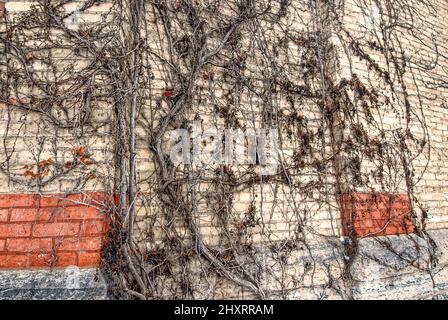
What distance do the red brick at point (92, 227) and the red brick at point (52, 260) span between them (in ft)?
0.54

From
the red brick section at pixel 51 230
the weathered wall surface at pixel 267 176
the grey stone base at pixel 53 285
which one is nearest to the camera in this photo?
the grey stone base at pixel 53 285

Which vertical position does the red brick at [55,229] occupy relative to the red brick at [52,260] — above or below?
above

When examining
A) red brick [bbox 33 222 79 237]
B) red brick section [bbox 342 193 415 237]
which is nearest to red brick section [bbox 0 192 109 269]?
red brick [bbox 33 222 79 237]

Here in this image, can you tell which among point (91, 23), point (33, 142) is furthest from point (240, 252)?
point (91, 23)

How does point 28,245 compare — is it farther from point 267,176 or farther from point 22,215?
point 267,176

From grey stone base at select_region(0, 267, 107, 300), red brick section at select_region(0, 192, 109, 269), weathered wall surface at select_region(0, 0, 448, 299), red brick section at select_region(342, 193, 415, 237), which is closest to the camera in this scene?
grey stone base at select_region(0, 267, 107, 300)

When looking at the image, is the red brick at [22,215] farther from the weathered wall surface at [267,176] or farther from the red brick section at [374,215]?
the red brick section at [374,215]

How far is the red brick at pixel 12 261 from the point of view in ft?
6.77

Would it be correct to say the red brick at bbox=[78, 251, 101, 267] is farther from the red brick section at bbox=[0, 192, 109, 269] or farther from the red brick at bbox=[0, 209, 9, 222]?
the red brick at bbox=[0, 209, 9, 222]

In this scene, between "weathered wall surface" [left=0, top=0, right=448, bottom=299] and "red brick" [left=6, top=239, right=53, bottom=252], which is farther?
"weathered wall surface" [left=0, top=0, right=448, bottom=299]

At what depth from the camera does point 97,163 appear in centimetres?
226

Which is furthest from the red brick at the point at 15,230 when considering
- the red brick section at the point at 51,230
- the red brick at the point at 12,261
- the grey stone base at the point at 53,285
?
the grey stone base at the point at 53,285

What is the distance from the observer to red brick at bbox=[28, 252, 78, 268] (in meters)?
2.07

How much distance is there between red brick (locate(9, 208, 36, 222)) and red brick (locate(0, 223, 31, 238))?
1.6 inches
